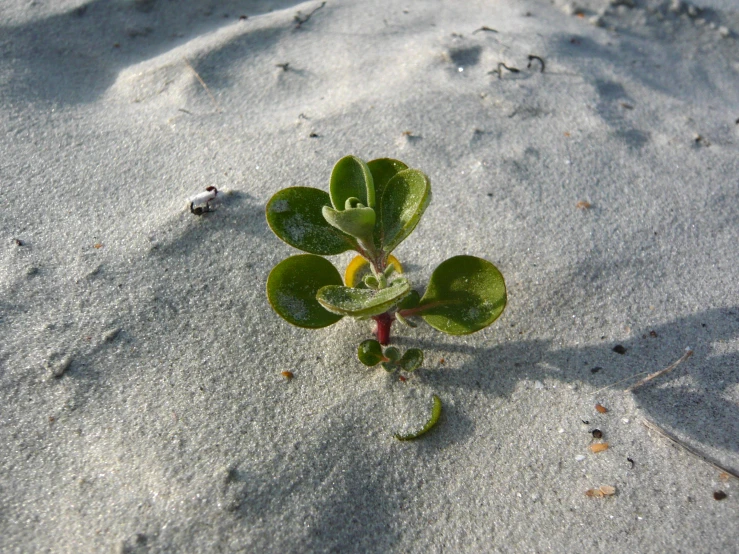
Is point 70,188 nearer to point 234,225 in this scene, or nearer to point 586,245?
point 234,225

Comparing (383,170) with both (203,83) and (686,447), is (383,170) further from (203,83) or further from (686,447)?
(203,83)

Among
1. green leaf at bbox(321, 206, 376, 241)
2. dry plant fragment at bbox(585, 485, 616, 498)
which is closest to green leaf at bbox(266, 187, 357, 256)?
green leaf at bbox(321, 206, 376, 241)

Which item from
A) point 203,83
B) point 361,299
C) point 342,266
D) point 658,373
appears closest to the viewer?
point 361,299

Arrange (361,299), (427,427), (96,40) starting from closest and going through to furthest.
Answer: (361,299), (427,427), (96,40)

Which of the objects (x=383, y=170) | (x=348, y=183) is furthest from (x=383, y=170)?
(x=348, y=183)

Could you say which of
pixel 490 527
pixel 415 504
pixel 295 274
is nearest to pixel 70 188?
pixel 295 274

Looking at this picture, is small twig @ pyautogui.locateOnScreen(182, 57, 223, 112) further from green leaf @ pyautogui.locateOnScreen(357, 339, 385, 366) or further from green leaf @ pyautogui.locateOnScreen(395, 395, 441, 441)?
green leaf @ pyautogui.locateOnScreen(395, 395, 441, 441)
